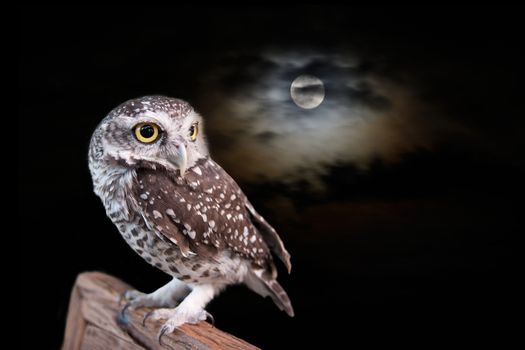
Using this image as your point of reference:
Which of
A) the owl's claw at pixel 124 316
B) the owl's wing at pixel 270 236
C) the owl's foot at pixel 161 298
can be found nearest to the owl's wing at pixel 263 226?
the owl's wing at pixel 270 236

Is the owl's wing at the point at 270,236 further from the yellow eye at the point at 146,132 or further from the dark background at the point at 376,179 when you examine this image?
the yellow eye at the point at 146,132

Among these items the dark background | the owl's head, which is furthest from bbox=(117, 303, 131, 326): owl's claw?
the owl's head

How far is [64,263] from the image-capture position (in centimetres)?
219

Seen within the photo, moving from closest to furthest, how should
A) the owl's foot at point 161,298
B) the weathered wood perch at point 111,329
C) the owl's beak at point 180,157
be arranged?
the owl's beak at point 180,157, the weathered wood perch at point 111,329, the owl's foot at point 161,298

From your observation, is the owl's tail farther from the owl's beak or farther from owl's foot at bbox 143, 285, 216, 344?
the owl's beak

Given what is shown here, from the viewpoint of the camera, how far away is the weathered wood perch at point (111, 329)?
4.96ft

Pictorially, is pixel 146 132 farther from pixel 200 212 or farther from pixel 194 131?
pixel 200 212

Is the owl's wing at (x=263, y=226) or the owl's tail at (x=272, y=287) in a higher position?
the owl's wing at (x=263, y=226)

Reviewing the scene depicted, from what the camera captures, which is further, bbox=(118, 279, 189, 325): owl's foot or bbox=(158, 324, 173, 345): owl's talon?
bbox=(118, 279, 189, 325): owl's foot

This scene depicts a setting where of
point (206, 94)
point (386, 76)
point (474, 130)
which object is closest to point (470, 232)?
point (474, 130)

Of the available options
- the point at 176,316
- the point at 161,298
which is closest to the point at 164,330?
the point at 176,316

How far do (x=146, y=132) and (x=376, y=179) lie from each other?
2.17 feet

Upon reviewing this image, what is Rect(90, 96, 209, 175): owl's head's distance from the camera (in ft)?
4.41

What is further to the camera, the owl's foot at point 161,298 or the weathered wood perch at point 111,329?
the owl's foot at point 161,298
